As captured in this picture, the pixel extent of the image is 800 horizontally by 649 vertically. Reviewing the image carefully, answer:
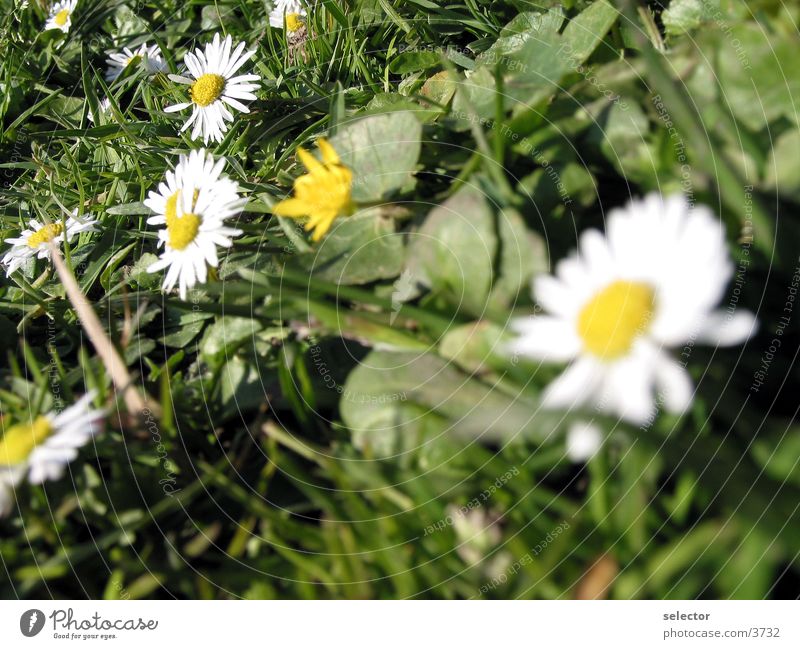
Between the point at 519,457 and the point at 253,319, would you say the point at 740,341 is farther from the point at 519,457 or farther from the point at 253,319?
the point at 253,319

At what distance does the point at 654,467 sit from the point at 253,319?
407 mm

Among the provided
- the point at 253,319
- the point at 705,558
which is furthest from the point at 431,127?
the point at 705,558

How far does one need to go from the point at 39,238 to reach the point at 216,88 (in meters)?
0.32

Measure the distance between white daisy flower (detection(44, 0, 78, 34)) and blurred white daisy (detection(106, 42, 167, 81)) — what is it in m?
0.11

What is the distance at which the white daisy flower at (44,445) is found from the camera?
0.63 metres

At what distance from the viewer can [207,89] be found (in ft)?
3.55

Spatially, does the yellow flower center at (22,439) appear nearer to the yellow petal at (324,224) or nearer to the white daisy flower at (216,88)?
the yellow petal at (324,224)

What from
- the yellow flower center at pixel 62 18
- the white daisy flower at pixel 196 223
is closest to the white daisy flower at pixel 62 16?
the yellow flower center at pixel 62 18

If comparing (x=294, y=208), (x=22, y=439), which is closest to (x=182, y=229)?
(x=294, y=208)

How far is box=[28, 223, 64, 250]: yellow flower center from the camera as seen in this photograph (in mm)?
1023

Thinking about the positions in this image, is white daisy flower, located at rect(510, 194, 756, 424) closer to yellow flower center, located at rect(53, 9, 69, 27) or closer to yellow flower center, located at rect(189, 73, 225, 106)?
yellow flower center, located at rect(189, 73, 225, 106)

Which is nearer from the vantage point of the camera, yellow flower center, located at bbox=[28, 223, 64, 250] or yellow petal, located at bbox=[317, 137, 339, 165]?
yellow petal, located at bbox=[317, 137, 339, 165]

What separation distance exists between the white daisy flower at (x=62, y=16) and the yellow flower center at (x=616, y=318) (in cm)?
126
